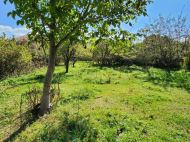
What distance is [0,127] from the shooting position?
343 cm

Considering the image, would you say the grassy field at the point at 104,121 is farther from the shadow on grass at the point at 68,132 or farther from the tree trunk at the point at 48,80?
the tree trunk at the point at 48,80

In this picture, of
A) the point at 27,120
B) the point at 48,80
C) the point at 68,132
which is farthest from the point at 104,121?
the point at 27,120

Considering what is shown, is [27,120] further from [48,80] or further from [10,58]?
[10,58]

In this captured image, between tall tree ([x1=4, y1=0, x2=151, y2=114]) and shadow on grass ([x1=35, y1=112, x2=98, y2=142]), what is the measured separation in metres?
1.04

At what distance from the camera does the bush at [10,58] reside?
34.1 feet

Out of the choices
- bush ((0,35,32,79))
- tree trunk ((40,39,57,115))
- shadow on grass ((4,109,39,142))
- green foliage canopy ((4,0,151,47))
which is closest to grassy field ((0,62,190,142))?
shadow on grass ((4,109,39,142))

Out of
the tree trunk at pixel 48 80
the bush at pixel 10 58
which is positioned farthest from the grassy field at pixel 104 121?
the bush at pixel 10 58

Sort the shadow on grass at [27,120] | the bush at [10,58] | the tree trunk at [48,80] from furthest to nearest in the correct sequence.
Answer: the bush at [10,58]
the tree trunk at [48,80]
the shadow on grass at [27,120]

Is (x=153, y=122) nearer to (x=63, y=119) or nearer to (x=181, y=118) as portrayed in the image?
(x=181, y=118)

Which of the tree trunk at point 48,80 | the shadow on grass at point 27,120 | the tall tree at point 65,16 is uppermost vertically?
the tall tree at point 65,16

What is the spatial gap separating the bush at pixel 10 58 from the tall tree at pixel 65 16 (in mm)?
9380

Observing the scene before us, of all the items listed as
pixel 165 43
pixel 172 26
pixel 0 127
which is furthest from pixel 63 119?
pixel 172 26

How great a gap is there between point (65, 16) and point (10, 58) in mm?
11317

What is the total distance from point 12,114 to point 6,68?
8887mm
